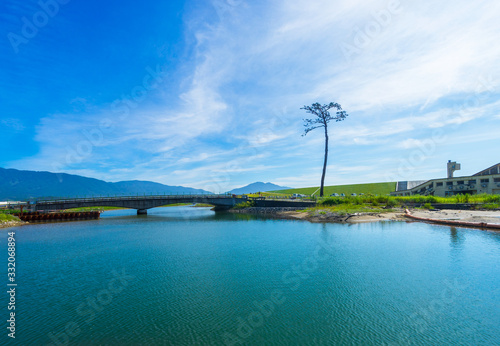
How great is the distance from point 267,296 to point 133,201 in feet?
211

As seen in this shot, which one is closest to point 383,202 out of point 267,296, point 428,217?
point 428,217

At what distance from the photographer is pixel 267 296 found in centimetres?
1152

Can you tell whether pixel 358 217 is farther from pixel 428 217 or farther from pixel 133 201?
pixel 133 201

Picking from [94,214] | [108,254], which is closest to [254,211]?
[94,214]

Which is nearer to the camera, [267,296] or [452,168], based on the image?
[267,296]

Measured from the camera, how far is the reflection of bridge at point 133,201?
5942 cm

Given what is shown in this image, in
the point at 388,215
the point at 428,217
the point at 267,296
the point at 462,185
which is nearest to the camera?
the point at 267,296

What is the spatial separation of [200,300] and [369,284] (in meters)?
8.48

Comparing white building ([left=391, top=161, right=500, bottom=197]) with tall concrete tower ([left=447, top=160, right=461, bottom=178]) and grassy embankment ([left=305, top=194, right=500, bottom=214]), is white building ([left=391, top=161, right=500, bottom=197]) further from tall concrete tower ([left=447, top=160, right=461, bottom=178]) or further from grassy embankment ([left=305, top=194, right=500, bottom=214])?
grassy embankment ([left=305, top=194, right=500, bottom=214])

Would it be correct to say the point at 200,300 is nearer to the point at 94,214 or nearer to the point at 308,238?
the point at 308,238

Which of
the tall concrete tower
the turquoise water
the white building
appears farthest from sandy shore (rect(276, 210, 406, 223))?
the tall concrete tower

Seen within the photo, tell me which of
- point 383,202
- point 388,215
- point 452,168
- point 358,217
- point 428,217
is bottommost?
point 358,217

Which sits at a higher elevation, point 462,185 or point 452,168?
point 452,168

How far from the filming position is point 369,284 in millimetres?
12617
